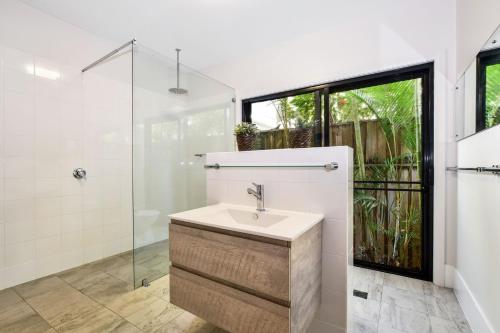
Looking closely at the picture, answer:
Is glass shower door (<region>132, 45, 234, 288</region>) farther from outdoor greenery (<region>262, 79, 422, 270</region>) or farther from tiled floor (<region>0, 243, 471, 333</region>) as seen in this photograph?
outdoor greenery (<region>262, 79, 422, 270</region>)

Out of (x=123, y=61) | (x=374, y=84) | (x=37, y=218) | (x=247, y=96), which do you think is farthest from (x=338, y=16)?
(x=37, y=218)

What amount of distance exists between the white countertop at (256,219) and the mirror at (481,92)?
102cm

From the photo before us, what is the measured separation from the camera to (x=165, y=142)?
2371 mm

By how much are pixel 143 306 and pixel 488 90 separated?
251cm

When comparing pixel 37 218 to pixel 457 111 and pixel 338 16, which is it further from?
pixel 457 111

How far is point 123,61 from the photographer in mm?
2594

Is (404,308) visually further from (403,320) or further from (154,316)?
(154,316)

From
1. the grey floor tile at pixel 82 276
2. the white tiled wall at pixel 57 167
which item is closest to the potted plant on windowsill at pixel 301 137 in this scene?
the white tiled wall at pixel 57 167

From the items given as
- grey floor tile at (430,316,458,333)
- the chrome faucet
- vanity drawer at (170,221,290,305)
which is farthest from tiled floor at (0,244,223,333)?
grey floor tile at (430,316,458,333)

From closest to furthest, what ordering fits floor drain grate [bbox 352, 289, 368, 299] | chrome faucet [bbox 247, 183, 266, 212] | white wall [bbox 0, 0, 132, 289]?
chrome faucet [bbox 247, 183, 266, 212]
floor drain grate [bbox 352, 289, 368, 299]
white wall [bbox 0, 0, 132, 289]

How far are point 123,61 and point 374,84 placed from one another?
8.74 ft

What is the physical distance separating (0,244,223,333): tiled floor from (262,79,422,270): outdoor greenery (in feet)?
5.45

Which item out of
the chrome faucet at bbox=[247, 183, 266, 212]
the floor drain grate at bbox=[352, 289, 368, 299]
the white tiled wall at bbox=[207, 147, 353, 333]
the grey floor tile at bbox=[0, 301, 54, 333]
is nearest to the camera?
the white tiled wall at bbox=[207, 147, 353, 333]

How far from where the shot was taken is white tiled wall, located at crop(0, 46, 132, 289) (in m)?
1.89
